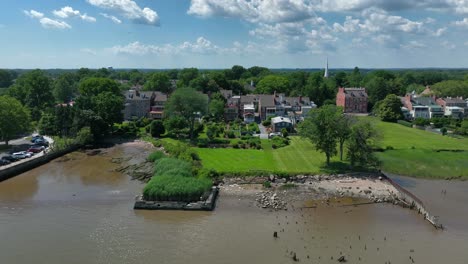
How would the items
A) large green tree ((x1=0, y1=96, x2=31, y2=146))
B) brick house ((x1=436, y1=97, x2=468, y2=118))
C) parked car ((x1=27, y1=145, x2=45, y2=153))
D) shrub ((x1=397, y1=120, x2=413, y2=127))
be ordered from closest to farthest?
parked car ((x1=27, y1=145, x2=45, y2=153))
large green tree ((x1=0, y1=96, x2=31, y2=146))
shrub ((x1=397, y1=120, x2=413, y2=127))
brick house ((x1=436, y1=97, x2=468, y2=118))

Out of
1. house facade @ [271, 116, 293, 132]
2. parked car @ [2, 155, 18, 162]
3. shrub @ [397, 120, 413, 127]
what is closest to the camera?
parked car @ [2, 155, 18, 162]

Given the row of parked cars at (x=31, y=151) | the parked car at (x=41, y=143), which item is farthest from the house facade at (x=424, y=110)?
the row of parked cars at (x=31, y=151)

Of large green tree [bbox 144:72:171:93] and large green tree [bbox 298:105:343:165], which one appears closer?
large green tree [bbox 298:105:343:165]

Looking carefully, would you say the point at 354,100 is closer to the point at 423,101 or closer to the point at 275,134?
the point at 423,101

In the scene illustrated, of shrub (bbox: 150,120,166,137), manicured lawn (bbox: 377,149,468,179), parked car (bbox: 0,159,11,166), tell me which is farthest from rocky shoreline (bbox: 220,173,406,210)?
shrub (bbox: 150,120,166,137)

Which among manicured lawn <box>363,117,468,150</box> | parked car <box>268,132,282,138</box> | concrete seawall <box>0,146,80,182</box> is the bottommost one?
concrete seawall <box>0,146,80,182</box>

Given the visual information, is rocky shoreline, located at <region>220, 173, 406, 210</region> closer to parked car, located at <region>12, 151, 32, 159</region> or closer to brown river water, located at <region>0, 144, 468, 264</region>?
brown river water, located at <region>0, 144, 468, 264</region>

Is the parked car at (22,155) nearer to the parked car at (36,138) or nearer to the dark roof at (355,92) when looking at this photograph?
the parked car at (36,138)

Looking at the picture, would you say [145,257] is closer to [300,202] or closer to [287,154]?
[300,202]
